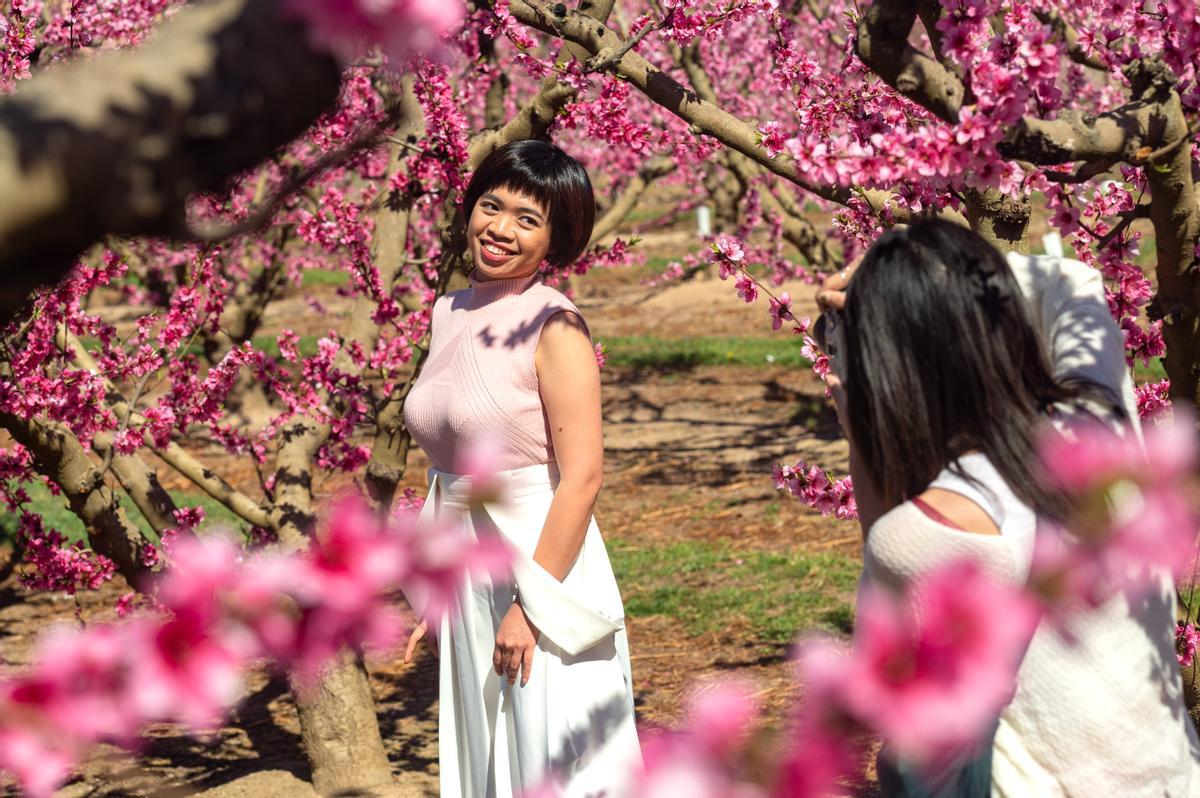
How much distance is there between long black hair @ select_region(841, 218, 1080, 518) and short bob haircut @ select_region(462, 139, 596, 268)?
151 centimetres

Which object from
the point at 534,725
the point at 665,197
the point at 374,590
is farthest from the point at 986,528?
the point at 665,197

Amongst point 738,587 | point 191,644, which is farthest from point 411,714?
point 191,644

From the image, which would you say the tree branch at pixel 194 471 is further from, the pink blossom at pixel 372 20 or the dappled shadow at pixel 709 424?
the dappled shadow at pixel 709 424

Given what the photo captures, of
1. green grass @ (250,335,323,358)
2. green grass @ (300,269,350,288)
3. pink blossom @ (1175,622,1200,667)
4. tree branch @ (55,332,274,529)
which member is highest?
green grass @ (300,269,350,288)

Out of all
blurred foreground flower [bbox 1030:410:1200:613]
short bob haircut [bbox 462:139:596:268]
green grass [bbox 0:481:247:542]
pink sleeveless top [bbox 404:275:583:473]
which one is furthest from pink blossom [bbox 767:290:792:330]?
green grass [bbox 0:481:247:542]

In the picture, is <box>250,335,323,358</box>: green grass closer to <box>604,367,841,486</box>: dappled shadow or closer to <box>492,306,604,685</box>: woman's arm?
<box>604,367,841,486</box>: dappled shadow

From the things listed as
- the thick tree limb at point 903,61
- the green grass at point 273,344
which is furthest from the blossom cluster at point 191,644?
the green grass at point 273,344

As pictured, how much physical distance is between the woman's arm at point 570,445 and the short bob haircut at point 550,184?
1.18 feet

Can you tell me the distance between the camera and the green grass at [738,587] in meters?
6.26

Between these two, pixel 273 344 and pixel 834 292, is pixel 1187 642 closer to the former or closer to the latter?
pixel 834 292

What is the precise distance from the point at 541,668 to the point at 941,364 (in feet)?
5.14

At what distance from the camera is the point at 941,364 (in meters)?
1.79

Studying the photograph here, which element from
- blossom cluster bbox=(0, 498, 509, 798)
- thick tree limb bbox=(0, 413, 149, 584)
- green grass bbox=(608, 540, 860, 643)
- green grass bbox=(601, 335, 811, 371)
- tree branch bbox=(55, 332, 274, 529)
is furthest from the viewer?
green grass bbox=(601, 335, 811, 371)

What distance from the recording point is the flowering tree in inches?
47.3
